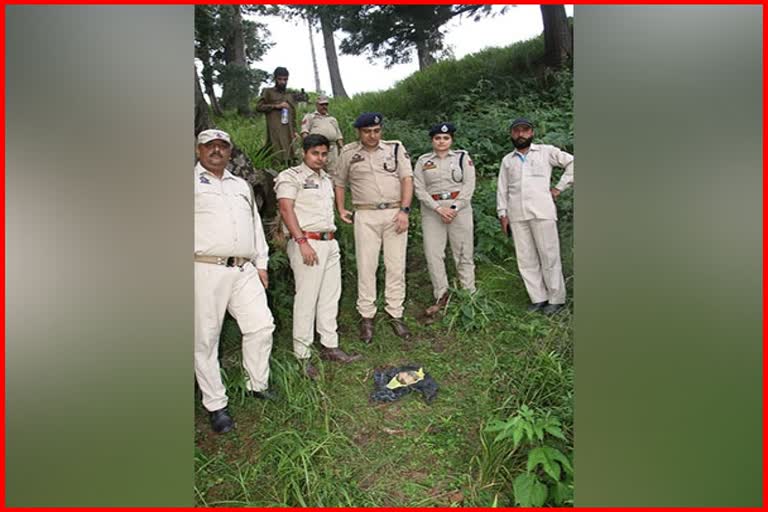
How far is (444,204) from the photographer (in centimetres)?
449

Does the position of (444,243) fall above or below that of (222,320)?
above

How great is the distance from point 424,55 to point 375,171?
5.21 meters

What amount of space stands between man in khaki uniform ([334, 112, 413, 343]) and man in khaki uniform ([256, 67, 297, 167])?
2.06m

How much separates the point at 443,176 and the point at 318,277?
1565mm

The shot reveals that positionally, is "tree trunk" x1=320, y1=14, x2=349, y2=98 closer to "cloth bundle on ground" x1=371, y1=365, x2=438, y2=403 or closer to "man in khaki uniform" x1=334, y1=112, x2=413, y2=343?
"man in khaki uniform" x1=334, y1=112, x2=413, y2=343

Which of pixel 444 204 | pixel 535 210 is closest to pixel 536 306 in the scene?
pixel 535 210

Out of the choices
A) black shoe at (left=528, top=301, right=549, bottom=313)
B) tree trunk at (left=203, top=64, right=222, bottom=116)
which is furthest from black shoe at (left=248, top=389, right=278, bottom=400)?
tree trunk at (left=203, top=64, right=222, bottom=116)

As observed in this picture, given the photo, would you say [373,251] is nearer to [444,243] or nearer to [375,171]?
[375,171]

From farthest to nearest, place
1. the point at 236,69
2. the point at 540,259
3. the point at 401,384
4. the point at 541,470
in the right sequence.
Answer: the point at 236,69 < the point at 540,259 < the point at 401,384 < the point at 541,470

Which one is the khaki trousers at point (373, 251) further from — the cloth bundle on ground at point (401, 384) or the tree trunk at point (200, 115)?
the tree trunk at point (200, 115)
